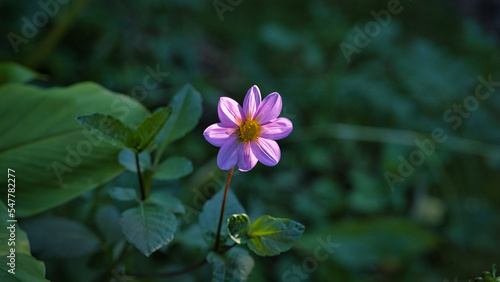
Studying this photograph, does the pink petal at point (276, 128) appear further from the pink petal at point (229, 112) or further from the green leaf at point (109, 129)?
the green leaf at point (109, 129)

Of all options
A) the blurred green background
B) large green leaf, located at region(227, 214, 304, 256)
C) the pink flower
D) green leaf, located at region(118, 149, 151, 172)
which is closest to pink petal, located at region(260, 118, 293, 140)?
the pink flower

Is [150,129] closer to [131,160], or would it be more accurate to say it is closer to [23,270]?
[131,160]

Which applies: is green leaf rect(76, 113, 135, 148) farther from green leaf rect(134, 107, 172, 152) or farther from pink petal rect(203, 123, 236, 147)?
pink petal rect(203, 123, 236, 147)

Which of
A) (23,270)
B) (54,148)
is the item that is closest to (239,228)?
A: (23,270)

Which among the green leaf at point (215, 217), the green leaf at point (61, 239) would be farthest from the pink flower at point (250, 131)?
the green leaf at point (61, 239)

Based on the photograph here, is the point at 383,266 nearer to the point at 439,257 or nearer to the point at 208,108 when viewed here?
the point at 439,257

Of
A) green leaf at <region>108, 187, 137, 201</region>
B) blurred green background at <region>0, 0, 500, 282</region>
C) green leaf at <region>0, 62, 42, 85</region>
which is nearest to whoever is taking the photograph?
green leaf at <region>108, 187, 137, 201</region>
